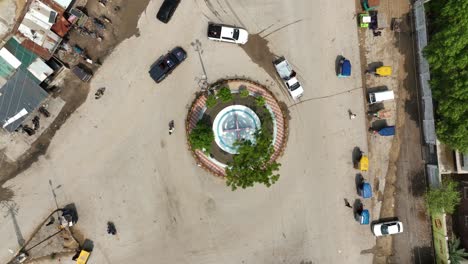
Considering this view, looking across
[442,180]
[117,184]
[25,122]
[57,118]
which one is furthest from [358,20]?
[25,122]

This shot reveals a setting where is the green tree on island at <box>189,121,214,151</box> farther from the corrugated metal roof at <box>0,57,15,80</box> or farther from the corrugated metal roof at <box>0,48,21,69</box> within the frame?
the corrugated metal roof at <box>0,57,15,80</box>

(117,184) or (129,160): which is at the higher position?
(129,160)

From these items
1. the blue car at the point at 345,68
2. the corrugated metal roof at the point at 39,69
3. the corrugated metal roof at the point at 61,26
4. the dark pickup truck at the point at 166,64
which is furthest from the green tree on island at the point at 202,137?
the corrugated metal roof at the point at 61,26

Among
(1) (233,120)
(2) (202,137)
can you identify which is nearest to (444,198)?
(1) (233,120)

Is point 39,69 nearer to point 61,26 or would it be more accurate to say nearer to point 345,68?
point 61,26

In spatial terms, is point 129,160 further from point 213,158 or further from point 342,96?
point 342,96
